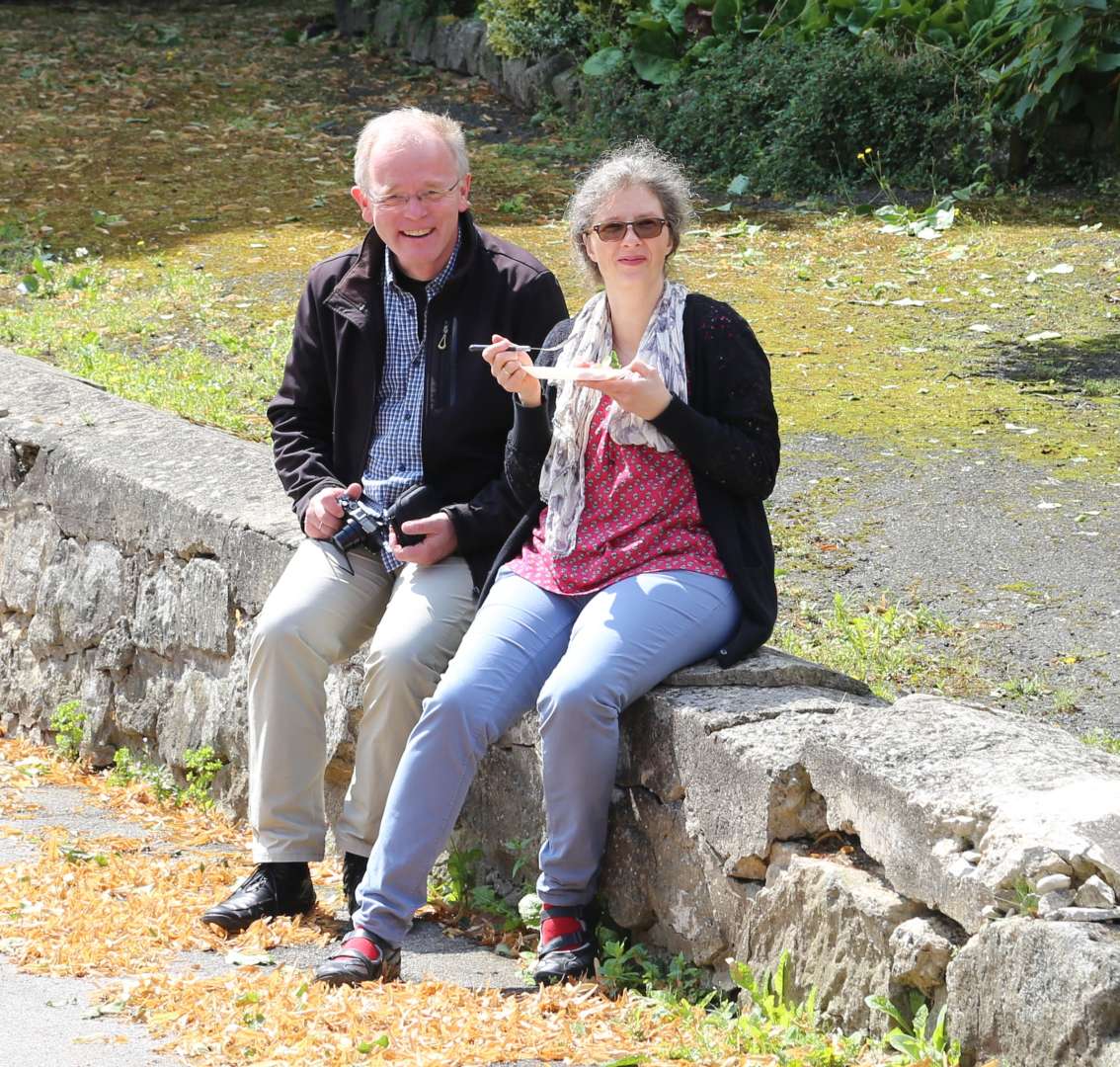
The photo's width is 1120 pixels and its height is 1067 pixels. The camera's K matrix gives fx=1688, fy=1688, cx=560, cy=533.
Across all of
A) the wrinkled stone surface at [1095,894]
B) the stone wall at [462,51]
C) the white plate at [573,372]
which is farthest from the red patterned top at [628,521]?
the stone wall at [462,51]

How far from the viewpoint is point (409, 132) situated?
387 cm

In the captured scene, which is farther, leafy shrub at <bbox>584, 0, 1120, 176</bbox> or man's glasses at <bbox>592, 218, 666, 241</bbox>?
leafy shrub at <bbox>584, 0, 1120, 176</bbox>

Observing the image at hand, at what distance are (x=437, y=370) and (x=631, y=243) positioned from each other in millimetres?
631

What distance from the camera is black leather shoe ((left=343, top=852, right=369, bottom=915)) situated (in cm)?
368

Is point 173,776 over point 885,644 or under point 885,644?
under

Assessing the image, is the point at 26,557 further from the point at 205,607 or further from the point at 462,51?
the point at 462,51

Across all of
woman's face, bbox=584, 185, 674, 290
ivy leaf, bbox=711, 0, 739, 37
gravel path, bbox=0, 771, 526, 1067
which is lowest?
gravel path, bbox=0, 771, 526, 1067

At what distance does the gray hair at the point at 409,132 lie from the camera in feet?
12.7

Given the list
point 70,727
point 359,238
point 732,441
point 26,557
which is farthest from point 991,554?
point 359,238

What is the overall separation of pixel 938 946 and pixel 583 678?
842 mm

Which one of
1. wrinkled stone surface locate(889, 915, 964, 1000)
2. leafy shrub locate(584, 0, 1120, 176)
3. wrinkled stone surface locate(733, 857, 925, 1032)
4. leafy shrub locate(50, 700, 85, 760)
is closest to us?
wrinkled stone surface locate(889, 915, 964, 1000)

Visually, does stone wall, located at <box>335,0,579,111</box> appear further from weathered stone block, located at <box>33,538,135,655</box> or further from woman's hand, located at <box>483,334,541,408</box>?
woman's hand, located at <box>483,334,541,408</box>

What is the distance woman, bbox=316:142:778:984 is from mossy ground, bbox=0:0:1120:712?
3.46ft

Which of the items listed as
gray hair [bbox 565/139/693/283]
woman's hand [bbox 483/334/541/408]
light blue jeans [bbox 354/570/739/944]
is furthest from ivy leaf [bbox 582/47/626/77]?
light blue jeans [bbox 354/570/739/944]
